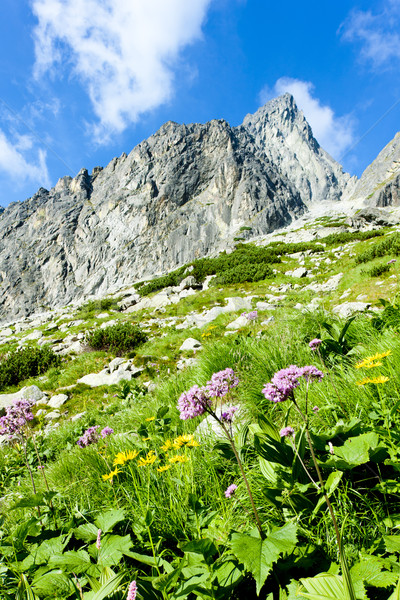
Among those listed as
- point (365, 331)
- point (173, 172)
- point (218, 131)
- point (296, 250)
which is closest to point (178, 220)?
point (173, 172)

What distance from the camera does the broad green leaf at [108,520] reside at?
170 cm

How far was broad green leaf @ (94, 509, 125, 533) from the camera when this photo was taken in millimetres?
1700

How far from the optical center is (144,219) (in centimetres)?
10044

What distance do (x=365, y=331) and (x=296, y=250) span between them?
24.8m

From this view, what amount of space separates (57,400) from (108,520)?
6.41 meters

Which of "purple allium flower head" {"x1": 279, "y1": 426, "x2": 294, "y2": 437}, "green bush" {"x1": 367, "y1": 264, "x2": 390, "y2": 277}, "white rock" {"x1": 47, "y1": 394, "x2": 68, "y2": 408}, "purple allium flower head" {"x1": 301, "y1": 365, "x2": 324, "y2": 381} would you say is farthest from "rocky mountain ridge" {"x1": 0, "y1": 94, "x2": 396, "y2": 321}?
"purple allium flower head" {"x1": 279, "y1": 426, "x2": 294, "y2": 437}

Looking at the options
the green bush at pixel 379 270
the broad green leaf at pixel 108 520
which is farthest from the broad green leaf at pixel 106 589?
the green bush at pixel 379 270

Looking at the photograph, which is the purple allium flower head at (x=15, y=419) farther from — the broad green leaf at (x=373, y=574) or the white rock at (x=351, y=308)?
the white rock at (x=351, y=308)

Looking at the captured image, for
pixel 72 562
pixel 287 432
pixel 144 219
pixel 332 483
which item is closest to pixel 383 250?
pixel 287 432

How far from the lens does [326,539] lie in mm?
1562

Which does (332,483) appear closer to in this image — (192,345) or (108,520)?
(108,520)

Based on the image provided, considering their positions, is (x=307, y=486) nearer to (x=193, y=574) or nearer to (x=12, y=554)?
(x=193, y=574)

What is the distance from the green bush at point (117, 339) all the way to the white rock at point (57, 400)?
2801mm

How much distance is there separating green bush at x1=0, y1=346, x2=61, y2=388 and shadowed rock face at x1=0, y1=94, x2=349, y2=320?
7960cm
